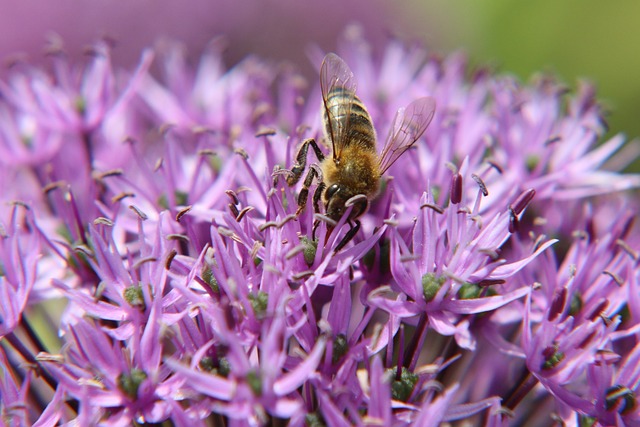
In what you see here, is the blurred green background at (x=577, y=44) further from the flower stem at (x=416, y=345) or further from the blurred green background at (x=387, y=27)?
the flower stem at (x=416, y=345)

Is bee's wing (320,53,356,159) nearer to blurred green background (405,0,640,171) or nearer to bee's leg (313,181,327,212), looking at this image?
bee's leg (313,181,327,212)

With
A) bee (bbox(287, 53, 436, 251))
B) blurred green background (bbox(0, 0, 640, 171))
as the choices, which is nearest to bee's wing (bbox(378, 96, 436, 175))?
bee (bbox(287, 53, 436, 251))

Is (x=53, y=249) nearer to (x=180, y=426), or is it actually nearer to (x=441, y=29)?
(x=180, y=426)

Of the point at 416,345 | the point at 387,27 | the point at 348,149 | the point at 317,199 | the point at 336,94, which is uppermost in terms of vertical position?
the point at 387,27

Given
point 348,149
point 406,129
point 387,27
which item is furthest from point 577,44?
point 348,149

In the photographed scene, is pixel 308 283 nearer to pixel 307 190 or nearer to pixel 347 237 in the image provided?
pixel 347 237
